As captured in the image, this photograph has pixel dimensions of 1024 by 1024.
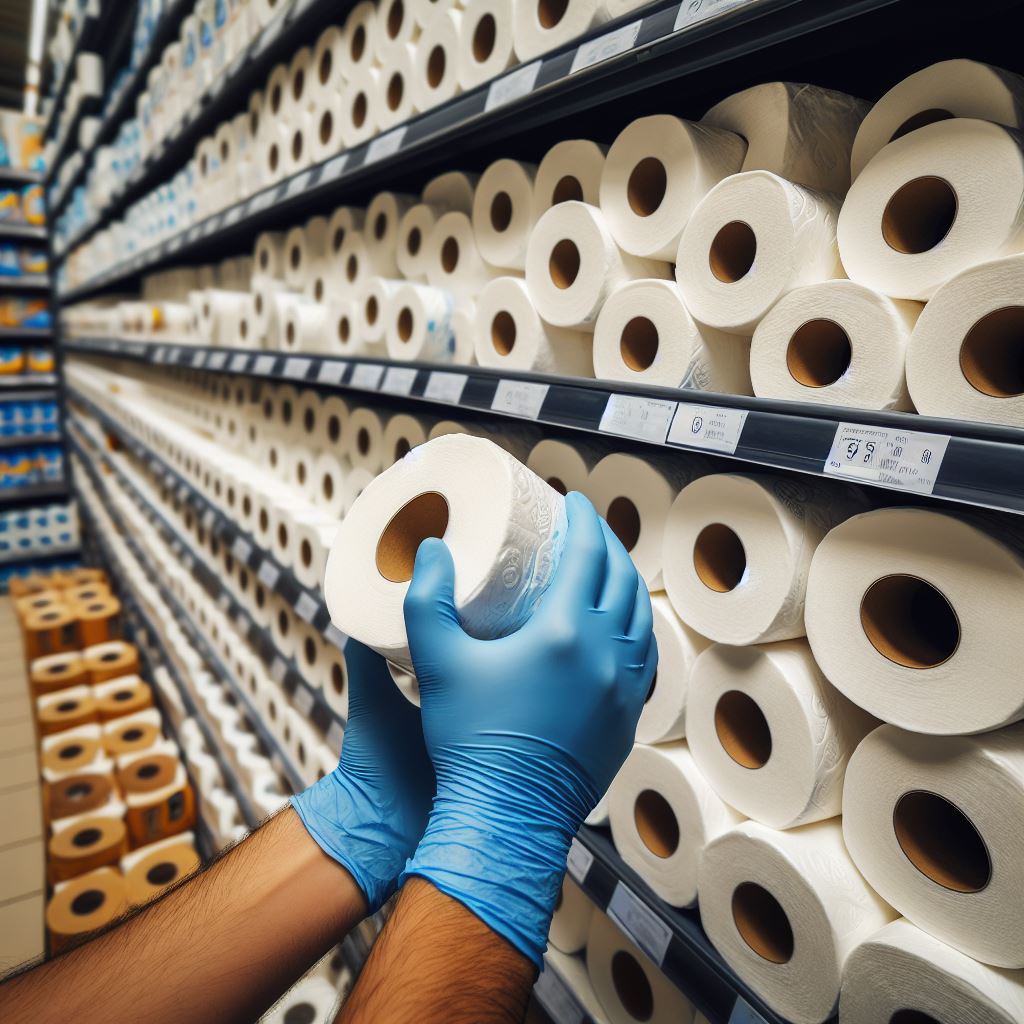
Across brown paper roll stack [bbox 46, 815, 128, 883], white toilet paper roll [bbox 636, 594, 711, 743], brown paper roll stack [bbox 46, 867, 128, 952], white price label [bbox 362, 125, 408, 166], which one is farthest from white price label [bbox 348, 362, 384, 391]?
brown paper roll stack [bbox 46, 815, 128, 883]

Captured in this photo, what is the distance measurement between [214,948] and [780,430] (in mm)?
852

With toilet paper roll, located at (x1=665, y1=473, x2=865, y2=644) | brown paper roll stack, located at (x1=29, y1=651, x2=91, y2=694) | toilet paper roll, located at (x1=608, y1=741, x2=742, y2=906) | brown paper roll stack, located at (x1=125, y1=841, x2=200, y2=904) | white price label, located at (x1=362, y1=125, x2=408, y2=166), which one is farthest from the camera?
brown paper roll stack, located at (x1=29, y1=651, x2=91, y2=694)

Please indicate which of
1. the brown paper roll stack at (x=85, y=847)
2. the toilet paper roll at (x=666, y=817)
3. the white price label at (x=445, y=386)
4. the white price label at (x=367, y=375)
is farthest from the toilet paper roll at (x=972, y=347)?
the brown paper roll stack at (x=85, y=847)

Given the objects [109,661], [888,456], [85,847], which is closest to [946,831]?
[888,456]

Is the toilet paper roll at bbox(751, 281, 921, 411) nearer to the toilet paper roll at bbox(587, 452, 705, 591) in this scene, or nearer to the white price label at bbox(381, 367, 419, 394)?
the toilet paper roll at bbox(587, 452, 705, 591)

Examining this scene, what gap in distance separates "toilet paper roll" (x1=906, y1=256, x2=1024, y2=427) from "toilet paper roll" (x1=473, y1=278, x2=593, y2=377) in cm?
52

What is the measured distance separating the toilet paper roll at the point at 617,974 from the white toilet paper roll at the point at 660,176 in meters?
1.03

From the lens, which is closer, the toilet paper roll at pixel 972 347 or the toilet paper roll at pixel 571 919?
the toilet paper roll at pixel 972 347

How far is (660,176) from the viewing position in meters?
1.00

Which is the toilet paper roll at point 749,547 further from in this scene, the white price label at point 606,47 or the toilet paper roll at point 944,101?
the white price label at point 606,47

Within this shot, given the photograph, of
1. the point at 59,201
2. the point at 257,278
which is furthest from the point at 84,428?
the point at 257,278

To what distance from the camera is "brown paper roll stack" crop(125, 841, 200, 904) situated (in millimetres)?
2033

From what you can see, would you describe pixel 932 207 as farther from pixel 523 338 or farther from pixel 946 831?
pixel 946 831

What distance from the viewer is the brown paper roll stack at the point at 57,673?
298 cm
